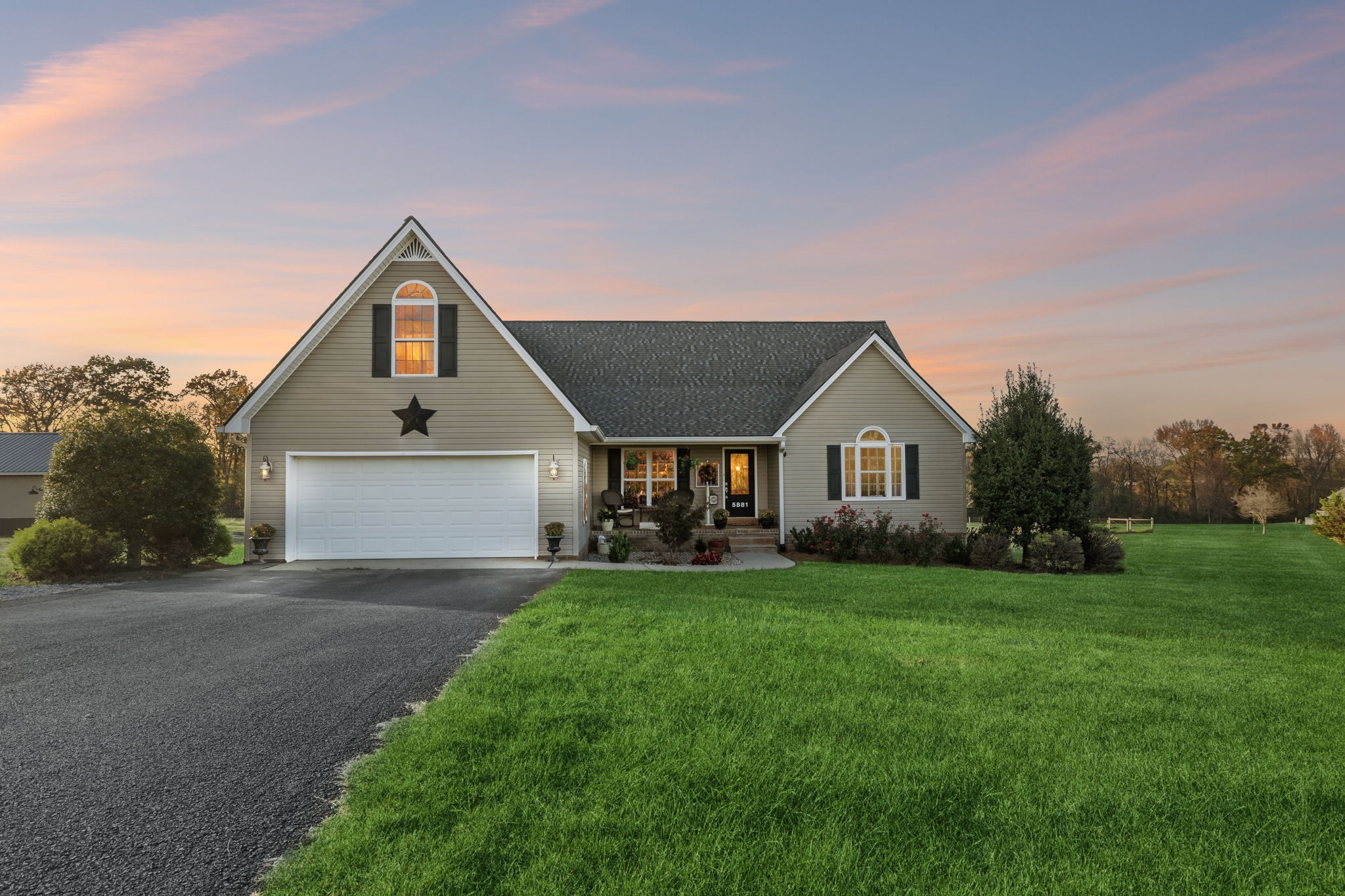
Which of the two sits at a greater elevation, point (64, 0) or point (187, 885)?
point (64, 0)

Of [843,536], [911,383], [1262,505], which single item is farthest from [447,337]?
[1262,505]

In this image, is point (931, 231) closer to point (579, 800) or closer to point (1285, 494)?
point (579, 800)

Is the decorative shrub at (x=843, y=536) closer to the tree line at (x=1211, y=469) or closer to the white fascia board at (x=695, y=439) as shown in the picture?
the white fascia board at (x=695, y=439)

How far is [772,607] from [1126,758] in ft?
17.7

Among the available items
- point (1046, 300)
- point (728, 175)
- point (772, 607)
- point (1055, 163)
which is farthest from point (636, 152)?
point (1046, 300)

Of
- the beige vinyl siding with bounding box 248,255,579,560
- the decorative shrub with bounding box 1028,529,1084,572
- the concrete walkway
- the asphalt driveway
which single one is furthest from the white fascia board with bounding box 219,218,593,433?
the decorative shrub with bounding box 1028,529,1084,572

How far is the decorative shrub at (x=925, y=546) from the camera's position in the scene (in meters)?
17.0

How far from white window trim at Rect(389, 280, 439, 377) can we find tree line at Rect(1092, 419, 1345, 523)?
43.0 metres

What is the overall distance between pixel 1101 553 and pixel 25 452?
4958cm

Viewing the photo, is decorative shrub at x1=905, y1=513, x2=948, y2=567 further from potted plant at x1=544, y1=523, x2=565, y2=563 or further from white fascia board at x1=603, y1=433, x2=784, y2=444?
potted plant at x1=544, y1=523, x2=565, y2=563

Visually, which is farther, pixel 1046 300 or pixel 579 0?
pixel 1046 300

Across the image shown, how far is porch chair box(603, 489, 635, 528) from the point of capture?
1967 cm

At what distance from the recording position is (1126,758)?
4461 mm

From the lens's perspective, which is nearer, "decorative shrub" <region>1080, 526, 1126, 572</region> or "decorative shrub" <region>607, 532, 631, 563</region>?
"decorative shrub" <region>607, 532, 631, 563</region>
